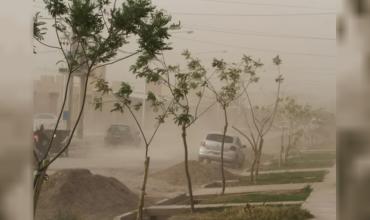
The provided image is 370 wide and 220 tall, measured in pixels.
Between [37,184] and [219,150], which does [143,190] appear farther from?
[37,184]

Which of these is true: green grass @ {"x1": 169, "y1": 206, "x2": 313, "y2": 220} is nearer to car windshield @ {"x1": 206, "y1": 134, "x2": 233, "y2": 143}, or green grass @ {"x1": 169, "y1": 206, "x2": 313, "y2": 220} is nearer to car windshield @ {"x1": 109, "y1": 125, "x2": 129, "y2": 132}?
car windshield @ {"x1": 206, "y1": 134, "x2": 233, "y2": 143}

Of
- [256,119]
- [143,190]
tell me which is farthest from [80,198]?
[256,119]

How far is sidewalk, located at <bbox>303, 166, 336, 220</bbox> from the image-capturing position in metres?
2.26

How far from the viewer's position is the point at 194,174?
2.47m

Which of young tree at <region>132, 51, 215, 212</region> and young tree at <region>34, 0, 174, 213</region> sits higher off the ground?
young tree at <region>34, 0, 174, 213</region>

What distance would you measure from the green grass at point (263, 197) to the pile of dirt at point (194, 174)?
4.2 inches

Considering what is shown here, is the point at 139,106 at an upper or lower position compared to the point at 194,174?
upper

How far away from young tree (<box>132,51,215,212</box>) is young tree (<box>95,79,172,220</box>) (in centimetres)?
6

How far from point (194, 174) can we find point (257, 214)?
1.33 ft

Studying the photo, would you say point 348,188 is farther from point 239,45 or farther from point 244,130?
point 239,45

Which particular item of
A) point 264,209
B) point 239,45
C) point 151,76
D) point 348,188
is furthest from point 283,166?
point 151,76

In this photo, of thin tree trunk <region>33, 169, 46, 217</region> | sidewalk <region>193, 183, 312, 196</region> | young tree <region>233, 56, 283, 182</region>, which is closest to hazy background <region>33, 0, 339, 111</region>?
young tree <region>233, 56, 283, 182</region>

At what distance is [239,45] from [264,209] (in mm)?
911

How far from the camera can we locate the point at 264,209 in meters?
2.41
